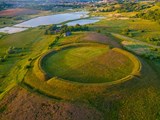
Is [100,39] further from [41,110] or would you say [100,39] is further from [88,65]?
[41,110]

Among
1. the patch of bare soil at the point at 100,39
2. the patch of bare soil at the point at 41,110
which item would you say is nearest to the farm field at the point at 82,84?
the patch of bare soil at the point at 41,110

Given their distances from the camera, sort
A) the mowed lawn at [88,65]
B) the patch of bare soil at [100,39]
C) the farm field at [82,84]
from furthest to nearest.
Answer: the patch of bare soil at [100,39], the mowed lawn at [88,65], the farm field at [82,84]

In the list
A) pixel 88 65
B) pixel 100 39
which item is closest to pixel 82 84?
pixel 88 65

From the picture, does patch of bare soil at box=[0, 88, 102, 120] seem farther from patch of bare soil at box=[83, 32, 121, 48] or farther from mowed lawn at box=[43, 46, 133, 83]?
patch of bare soil at box=[83, 32, 121, 48]

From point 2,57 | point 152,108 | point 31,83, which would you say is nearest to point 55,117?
point 31,83

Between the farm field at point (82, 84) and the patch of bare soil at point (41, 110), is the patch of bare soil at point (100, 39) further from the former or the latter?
the patch of bare soil at point (41, 110)

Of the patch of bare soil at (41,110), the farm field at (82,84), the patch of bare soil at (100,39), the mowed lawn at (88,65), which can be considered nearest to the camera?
the patch of bare soil at (41,110)
